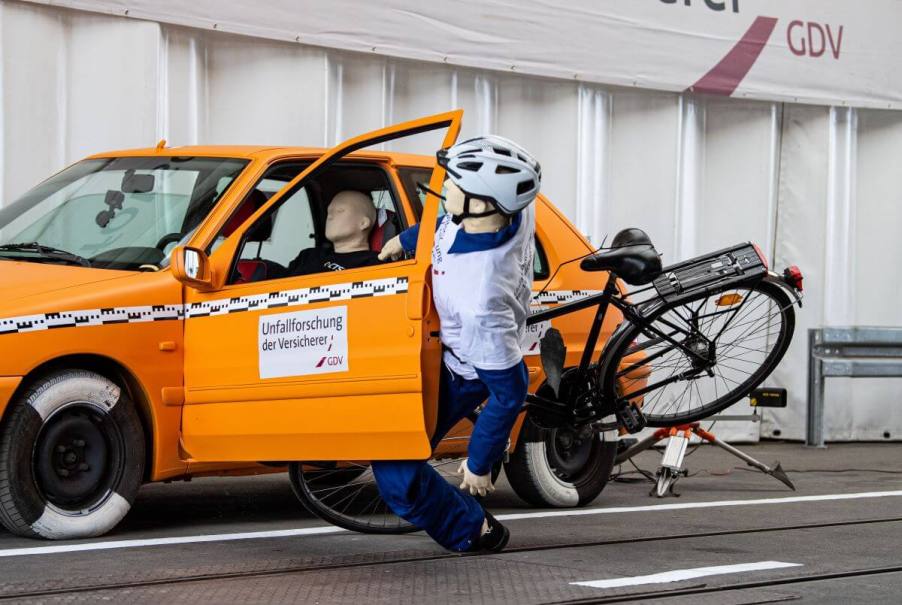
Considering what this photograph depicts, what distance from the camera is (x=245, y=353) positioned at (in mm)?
6355

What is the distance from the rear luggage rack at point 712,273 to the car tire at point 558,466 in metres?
1.19

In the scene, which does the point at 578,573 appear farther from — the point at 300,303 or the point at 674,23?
the point at 674,23

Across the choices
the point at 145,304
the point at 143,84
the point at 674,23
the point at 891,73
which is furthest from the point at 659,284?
the point at 891,73

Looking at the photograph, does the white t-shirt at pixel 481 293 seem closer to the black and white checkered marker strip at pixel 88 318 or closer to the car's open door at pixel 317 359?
the car's open door at pixel 317 359

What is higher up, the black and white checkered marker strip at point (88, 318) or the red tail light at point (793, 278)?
the red tail light at point (793, 278)

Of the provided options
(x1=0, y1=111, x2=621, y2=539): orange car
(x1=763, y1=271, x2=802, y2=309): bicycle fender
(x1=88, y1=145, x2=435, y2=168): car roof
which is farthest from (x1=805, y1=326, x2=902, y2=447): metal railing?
(x1=0, y1=111, x2=621, y2=539): orange car

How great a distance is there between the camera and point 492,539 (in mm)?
6188

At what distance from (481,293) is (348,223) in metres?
1.81

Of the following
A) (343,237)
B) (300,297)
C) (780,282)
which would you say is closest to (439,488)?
(300,297)

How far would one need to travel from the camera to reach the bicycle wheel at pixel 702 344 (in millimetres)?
7246

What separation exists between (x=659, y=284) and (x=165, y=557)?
2695 millimetres

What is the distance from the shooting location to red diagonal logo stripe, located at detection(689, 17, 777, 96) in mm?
12672

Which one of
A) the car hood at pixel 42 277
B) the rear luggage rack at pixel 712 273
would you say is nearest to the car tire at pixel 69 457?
the car hood at pixel 42 277

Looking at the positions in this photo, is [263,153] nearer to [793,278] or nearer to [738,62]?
[793,278]
